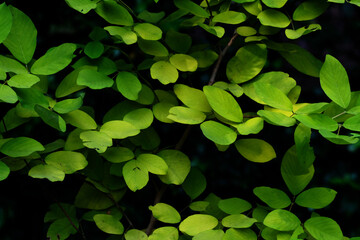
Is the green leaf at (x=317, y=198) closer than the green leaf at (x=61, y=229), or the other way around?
the green leaf at (x=317, y=198)

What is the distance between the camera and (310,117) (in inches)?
34.9

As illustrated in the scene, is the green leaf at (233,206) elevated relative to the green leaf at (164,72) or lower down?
lower down

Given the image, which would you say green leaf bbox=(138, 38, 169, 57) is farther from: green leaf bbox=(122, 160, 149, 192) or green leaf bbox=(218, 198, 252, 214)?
green leaf bbox=(218, 198, 252, 214)

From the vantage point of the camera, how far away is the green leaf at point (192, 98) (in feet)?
3.40

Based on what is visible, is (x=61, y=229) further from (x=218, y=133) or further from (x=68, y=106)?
(x=218, y=133)

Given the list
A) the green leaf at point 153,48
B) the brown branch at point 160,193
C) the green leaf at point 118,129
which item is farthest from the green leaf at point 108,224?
the green leaf at point 153,48

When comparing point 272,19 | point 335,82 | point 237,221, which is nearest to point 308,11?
point 272,19

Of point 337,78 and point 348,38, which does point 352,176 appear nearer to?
point 348,38

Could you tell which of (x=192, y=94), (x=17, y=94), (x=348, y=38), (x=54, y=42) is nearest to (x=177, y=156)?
(x=192, y=94)

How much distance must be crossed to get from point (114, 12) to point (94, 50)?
0.13 m

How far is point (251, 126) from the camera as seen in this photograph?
93 cm

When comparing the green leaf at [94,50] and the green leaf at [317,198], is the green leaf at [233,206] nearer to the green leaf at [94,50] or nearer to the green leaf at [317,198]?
the green leaf at [317,198]

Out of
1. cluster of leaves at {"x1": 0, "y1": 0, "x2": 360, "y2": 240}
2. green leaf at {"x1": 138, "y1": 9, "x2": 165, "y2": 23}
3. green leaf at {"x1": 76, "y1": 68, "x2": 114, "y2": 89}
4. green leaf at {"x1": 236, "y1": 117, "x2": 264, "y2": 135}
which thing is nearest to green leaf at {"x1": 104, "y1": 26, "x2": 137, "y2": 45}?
cluster of leaves at {"x1": 0, "y1": 0, "x2": 360, "y2": 240}

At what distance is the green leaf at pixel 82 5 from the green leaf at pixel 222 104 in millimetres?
313
